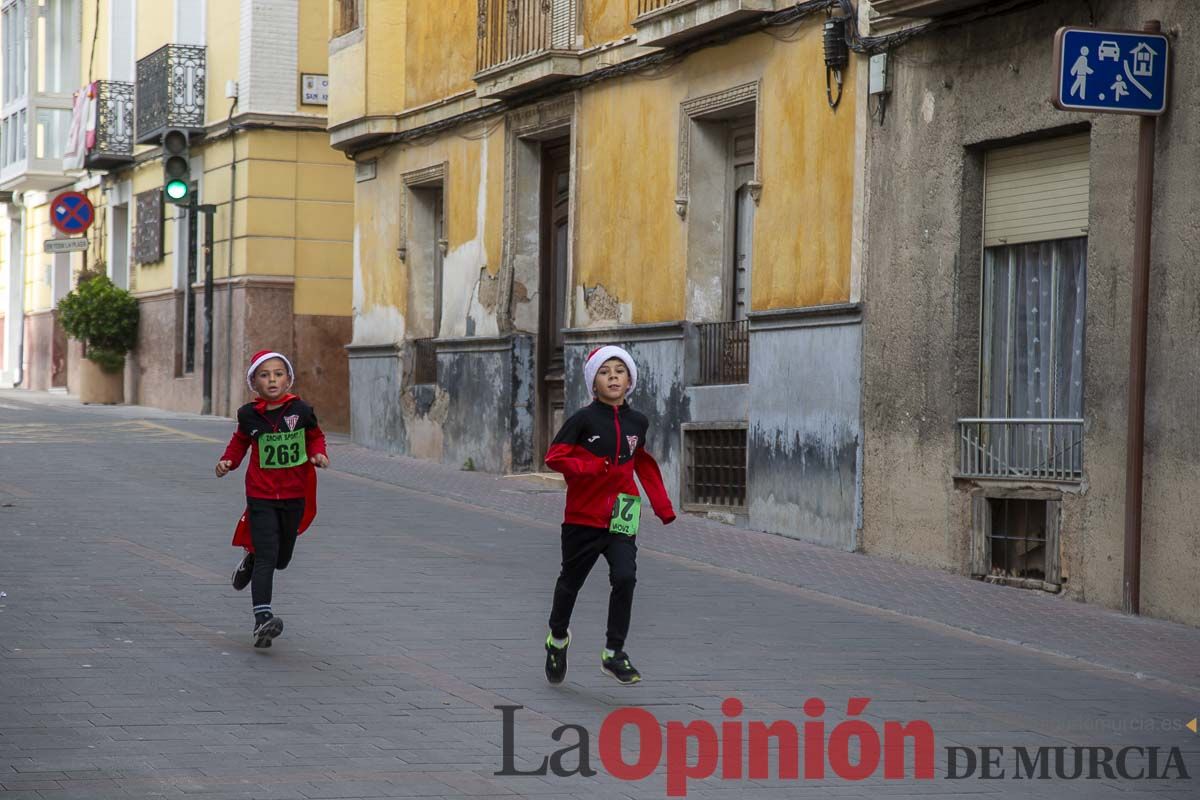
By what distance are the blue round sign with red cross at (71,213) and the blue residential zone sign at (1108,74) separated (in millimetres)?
25999

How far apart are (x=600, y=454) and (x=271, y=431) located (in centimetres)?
200

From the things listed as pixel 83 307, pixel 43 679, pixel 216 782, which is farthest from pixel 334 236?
pixel 216 782

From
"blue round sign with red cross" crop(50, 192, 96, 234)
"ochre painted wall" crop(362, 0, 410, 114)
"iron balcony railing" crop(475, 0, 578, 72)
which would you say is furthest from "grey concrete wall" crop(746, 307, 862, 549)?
"blue round sign with red cross" crop(50, 192, 96, 234)

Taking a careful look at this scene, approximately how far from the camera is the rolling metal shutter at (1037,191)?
42.5ft

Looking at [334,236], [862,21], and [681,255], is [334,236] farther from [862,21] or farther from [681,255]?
[862,21]

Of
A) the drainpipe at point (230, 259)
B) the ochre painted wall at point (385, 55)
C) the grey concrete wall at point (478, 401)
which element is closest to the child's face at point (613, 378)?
the grey concrete wall at point (478, 401)

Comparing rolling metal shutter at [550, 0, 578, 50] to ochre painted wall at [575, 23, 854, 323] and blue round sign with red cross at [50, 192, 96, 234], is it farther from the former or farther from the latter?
blue round sign with red cross at [50, 192, 96, 234]

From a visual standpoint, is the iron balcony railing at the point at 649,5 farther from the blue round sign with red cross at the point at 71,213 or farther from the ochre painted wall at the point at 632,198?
the blue round sign with red cross at the point at 71,213

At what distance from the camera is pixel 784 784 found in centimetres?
678

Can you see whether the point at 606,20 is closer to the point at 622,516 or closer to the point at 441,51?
the point at 441,51

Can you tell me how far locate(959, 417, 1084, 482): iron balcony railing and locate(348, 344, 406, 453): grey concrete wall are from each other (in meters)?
11.4

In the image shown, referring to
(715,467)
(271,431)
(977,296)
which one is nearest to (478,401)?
(715,467)

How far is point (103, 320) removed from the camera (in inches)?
1318

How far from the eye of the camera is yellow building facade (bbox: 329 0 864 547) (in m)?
15.6
